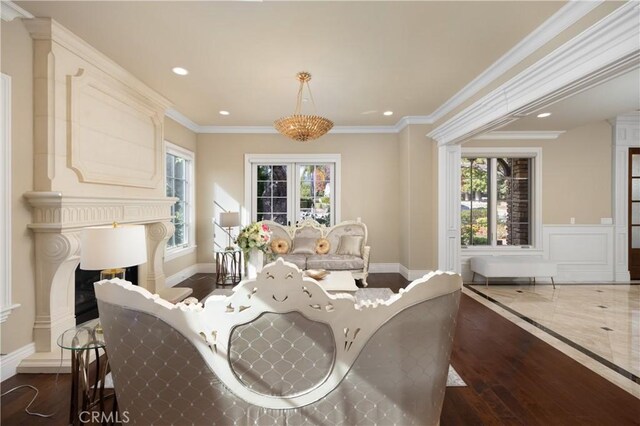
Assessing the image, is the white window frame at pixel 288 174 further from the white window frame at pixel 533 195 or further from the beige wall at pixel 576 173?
the beige wall at pixel 576 173

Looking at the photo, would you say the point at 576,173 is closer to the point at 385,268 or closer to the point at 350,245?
the point at 385,268

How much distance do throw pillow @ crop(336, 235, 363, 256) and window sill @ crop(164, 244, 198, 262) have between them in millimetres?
2767

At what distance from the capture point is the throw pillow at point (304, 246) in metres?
5.13

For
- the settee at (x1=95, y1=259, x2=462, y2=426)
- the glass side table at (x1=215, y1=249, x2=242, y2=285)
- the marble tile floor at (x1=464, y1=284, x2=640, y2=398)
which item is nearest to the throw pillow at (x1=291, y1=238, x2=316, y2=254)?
the glass side table at (x1=215, y1=249, x2=242, y2=285)

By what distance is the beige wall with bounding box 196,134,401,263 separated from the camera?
582 centimetres

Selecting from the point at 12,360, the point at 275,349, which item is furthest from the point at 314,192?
the point at 275,349

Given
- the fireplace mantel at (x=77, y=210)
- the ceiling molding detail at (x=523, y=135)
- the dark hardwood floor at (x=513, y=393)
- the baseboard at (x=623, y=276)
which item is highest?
the ceiling molding detail at (x=523, y=135)

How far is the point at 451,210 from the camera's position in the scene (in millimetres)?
4785

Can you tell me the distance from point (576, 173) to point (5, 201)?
7838 mm

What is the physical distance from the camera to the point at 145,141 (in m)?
3.92

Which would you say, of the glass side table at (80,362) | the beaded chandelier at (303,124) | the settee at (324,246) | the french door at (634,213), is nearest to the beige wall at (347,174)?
the settee at (324,246)

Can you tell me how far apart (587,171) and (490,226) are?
199cm

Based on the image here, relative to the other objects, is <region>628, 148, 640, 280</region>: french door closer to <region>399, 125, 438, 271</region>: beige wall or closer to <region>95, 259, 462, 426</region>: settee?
<region>399, 125, 438, 271</region>: beige wall

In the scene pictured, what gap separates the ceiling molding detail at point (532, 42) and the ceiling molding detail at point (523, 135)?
181 cm
